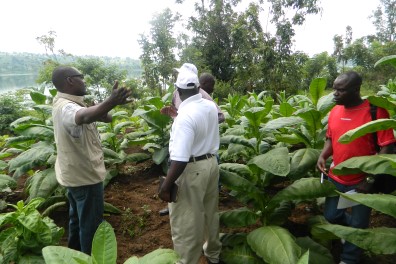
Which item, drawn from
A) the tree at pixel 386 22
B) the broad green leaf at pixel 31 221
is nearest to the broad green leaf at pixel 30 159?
the broad green leaf at pixel 31 221

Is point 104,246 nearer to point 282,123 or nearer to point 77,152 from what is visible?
point 77,152

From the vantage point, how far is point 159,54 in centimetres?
1750

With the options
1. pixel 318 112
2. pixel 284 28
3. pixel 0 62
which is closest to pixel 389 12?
pixel 284 28

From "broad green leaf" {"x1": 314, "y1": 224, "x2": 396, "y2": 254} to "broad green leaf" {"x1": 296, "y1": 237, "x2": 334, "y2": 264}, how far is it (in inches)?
28.5

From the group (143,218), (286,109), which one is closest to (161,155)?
(143,218)

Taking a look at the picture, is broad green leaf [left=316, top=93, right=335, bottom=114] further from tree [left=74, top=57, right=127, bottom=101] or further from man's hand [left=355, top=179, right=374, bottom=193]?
tree [left=74, top=57, right=127, bottom=101]

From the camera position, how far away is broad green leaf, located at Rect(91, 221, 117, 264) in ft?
4.02

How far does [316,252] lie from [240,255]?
59cm

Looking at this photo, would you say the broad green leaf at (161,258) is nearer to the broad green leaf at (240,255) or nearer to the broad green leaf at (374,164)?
the broad green leaf at (374,164)

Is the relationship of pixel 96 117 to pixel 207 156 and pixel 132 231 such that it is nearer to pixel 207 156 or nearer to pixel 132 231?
pixel 207 156

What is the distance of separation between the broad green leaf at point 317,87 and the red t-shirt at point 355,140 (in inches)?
17.6

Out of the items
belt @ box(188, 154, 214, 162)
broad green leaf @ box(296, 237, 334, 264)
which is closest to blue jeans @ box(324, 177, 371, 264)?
broad green leaf @ box(296, 237, 334, 264)

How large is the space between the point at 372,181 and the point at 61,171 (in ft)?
7.79

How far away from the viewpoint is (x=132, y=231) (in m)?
3.29
